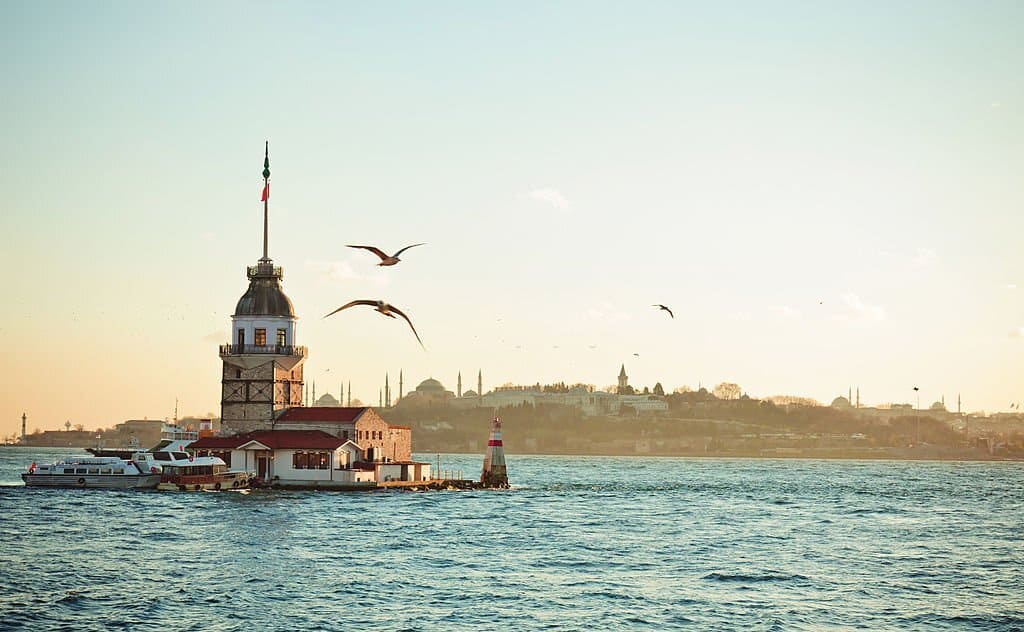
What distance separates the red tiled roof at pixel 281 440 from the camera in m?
103

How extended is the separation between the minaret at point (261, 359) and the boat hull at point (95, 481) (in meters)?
9.09

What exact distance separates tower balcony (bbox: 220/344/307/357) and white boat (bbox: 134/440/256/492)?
10156mm

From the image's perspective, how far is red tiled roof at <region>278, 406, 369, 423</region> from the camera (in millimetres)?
107625

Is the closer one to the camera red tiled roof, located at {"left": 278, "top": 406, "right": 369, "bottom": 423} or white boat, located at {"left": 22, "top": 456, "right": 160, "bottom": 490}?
white boat, located at {"left": 22, "top": 456, "right": 160, "bottom": 490}

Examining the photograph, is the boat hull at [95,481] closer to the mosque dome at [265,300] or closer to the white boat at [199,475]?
the white boat at [199,475]

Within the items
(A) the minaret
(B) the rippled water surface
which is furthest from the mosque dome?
(B) the rippled water surface

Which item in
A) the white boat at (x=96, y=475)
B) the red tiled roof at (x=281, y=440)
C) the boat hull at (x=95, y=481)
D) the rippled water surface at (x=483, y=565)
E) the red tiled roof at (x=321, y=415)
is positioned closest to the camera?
the rippled water surface at (x=483, y=565)

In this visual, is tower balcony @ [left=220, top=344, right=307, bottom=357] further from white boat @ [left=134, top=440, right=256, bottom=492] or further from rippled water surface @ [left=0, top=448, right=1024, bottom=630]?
rippled water surface @ [left=0, top=448, right=1024, bottom=630]

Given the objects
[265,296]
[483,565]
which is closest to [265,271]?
[265,296]

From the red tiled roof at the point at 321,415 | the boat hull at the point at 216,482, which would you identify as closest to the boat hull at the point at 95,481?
the boat hull at the point at 216,482

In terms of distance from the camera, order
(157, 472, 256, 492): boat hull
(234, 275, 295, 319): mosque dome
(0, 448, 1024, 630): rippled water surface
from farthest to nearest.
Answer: (234, 275, 295, 319): mosque dome, (157, 472, 256, 492): boat hull, (0, 448, 1024, 630): rippled water surface

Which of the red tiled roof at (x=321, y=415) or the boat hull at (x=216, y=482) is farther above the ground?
the red tiled roof at (x=321, y=415)

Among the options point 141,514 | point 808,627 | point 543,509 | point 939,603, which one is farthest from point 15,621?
point 543,509

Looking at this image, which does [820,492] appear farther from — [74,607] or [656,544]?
[74,607]
